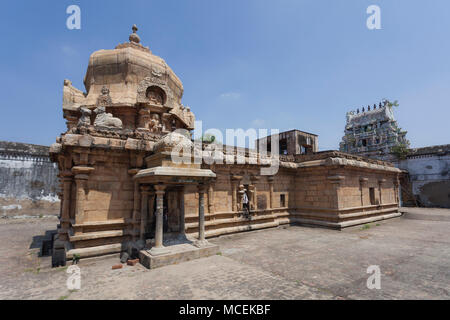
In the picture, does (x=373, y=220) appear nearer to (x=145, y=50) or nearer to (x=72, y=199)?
(x=72, y=199)

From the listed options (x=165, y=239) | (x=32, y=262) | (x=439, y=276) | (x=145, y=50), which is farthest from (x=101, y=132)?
(x=439, y=276)

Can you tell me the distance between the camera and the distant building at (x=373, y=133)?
33.6m

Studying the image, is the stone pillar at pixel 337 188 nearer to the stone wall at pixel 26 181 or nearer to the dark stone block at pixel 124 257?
the dark stone block at pixel 124 257

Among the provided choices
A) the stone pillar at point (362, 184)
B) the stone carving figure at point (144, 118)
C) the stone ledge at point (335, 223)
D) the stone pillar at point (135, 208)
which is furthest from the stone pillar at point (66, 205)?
the stone pillar at point (362, 184)

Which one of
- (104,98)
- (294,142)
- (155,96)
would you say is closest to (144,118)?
(155,96)

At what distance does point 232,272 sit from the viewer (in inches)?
260

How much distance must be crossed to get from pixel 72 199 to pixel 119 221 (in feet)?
8.85

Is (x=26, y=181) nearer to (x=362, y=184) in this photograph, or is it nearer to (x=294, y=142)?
(x=294, y=142)

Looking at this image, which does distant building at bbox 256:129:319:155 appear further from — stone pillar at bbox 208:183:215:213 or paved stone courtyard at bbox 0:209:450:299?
stone pillar at bbox 208:183:215:213

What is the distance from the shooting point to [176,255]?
24.3 ft

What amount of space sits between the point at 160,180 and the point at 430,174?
33110mm

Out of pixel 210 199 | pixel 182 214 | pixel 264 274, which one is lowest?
pixel 264 274

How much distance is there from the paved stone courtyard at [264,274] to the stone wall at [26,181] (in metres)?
12.4

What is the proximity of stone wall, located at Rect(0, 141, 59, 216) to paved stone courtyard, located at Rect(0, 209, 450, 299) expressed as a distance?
12359 millimetres
